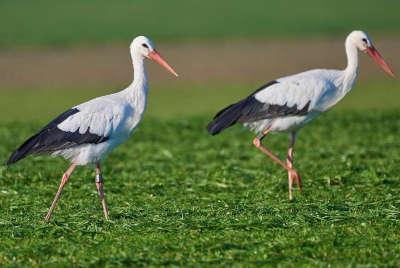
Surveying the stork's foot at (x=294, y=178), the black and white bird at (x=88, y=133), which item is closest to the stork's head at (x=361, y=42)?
the stork's foot at (x=294, y=178)

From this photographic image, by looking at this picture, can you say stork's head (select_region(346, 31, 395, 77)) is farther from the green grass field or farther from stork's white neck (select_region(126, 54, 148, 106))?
stork's white neck (select_region(126, 54, 148, 106))

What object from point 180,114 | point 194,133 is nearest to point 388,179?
point 194,133

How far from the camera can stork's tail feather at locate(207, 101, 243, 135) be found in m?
10.6

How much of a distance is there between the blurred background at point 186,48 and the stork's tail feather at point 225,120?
9.58m

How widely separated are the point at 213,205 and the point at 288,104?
155cm

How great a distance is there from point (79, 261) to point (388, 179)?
477 cm

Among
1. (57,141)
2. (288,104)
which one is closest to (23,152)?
(57,141)

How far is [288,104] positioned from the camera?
10703 mm

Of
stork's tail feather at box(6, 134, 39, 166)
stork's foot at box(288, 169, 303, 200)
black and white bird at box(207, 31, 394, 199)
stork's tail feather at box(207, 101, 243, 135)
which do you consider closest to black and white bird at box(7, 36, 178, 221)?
stork's tail feather at box(6, 134, 39, 166)

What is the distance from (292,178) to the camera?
34.4 feet

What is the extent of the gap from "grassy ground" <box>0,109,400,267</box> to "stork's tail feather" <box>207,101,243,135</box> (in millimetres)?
685

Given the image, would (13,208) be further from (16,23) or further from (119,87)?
(16,23)

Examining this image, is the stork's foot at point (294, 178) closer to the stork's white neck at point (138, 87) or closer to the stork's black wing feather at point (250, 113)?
the stork's black wing feather at point (250, 113)

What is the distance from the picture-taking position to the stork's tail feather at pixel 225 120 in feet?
34.9
